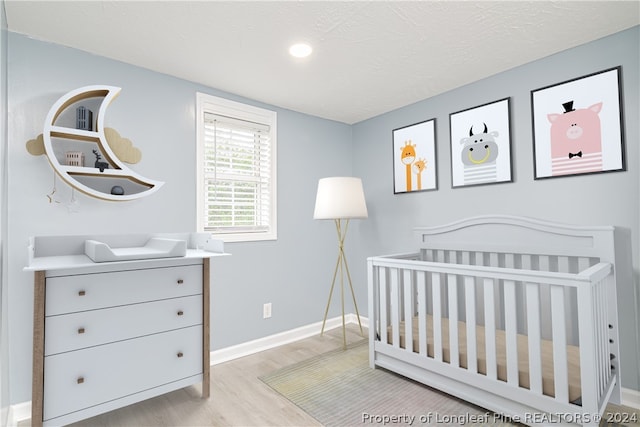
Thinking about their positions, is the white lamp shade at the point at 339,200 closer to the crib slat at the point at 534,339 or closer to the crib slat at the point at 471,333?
the crib slat at the point at 471,333

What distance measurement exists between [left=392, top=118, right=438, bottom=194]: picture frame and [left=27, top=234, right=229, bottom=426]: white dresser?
1848 mm

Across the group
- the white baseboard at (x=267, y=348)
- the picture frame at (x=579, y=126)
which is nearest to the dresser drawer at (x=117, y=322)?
the white baseboard at (x=267, y=348)

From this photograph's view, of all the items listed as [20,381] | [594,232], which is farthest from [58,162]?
[594,232]

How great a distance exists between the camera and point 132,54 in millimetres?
2119

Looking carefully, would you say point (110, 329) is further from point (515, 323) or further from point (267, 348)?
point (515, 323)

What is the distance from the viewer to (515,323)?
1733 mm

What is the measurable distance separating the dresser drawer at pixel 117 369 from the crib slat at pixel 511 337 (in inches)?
68.3

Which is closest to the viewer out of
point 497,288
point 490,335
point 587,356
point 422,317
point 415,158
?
point 587,356

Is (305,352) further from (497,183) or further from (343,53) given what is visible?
(343,53)

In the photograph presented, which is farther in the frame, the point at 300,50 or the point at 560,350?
the point at 300,50

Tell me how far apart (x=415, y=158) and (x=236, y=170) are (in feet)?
5.25

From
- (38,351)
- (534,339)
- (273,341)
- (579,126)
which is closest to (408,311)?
(534,339)

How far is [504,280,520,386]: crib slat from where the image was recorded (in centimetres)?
172

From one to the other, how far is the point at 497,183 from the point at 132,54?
8.75ft
